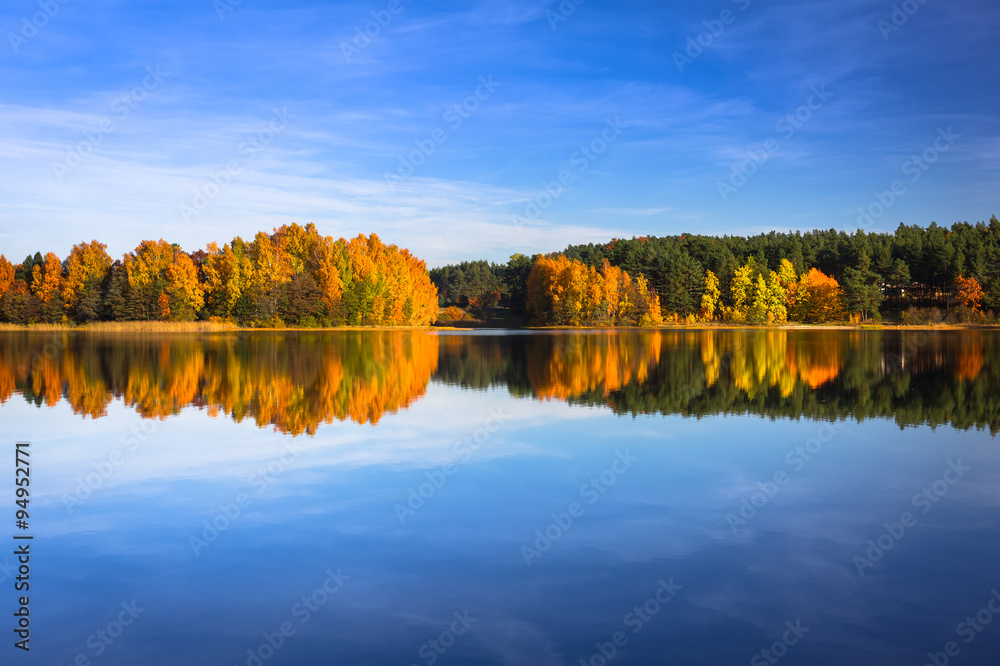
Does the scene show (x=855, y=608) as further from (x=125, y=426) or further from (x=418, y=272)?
(x=418, y=272)

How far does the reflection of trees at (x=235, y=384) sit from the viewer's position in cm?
1850

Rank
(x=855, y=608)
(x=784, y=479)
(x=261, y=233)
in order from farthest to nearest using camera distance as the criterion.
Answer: (x=261, y=233) → (x=784, y=479) → (x=855, y=608)

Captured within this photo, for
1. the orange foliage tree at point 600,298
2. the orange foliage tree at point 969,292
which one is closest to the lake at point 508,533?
the orange foliage tree at point 969,292

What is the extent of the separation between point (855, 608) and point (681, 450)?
23.1 ft

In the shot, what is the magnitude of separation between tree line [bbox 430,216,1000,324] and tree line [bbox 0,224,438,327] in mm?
28111

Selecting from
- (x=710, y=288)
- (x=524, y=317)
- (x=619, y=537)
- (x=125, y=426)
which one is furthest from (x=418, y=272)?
(x=619, y=537)

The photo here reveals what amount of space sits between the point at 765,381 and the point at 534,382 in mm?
8470

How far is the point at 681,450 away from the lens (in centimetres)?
1350
